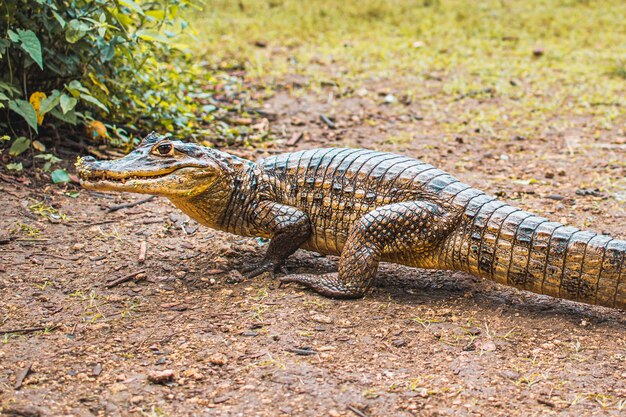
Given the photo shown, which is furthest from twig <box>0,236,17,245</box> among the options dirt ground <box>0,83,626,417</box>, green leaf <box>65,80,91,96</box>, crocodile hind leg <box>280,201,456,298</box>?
crocodile hind leg <box>280,201,456,298</box>

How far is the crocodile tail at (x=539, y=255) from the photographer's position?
3.92 meters

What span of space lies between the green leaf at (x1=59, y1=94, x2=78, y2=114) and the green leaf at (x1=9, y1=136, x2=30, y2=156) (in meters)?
0.45

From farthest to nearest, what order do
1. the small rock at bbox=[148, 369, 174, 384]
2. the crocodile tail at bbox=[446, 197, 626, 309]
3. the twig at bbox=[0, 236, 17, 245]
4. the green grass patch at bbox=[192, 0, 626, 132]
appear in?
the green grass patch at bbox=[192, 0, 626, 132]
the twig at bbox=[0, 236, 17, 245]
the crocodile tail at bbox=[446, 197, 626, 309]
the small rock at bbox=[148, 369, 174, 384]

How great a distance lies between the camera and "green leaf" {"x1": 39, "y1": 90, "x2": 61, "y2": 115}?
18.4ft

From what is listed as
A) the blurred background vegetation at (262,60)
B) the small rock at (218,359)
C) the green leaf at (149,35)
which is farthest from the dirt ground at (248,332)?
the green leaf at (149,35)

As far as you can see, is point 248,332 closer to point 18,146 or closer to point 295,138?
point 18,146

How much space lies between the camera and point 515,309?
4285 mm

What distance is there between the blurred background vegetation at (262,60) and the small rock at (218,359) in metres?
2.77

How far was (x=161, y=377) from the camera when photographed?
3457mm

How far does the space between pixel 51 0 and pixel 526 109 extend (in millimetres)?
5434

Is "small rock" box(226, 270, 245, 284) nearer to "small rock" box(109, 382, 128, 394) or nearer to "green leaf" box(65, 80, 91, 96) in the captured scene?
"small rock" box(109, 382, 128, 394)

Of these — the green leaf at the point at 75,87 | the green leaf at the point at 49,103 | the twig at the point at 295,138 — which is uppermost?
the green leaf at the point at 75,87

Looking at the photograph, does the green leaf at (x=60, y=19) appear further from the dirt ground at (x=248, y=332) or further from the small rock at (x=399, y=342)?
the small rock at (x=399, y=342)

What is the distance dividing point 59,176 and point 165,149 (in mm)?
1565
